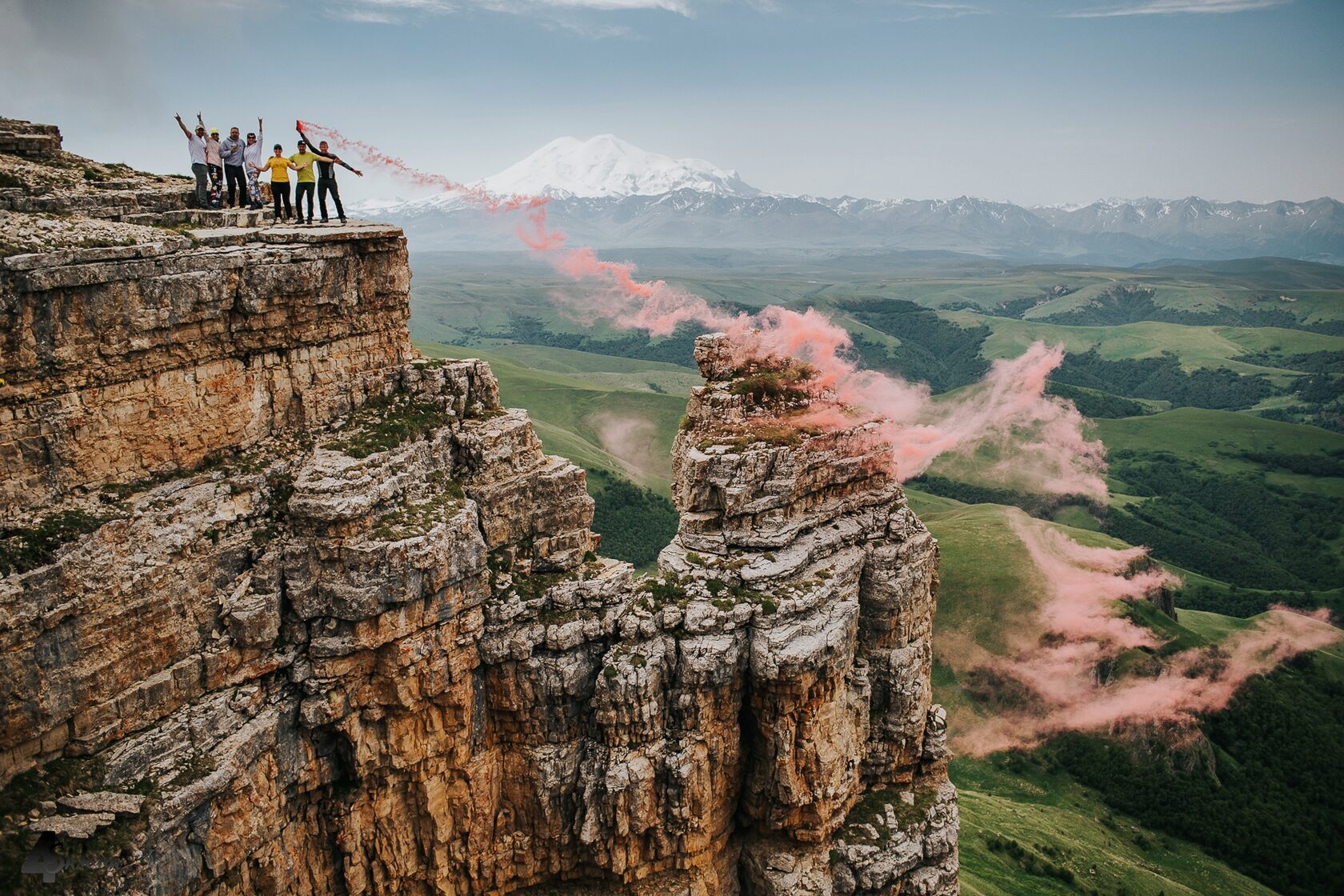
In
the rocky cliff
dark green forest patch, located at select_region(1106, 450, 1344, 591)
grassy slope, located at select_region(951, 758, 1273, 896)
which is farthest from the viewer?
dark green forest patch, located at select_region(1106, 450, 1344, 591)

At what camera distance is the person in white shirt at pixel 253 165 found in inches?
1476

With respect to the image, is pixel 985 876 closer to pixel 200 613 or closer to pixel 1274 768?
pixel 1274 768

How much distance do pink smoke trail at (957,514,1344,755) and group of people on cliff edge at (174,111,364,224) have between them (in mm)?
90298

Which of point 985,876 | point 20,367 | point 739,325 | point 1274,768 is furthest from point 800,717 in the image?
point 1274,768

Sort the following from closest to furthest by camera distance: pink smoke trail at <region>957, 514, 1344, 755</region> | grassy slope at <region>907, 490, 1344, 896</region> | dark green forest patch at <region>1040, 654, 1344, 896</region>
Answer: grassy slope at <region>907, 490, 1344, 896</region> < dark green forest patch at <region>1040, 654, 1344, 896</region> < pink smoke trail at <region>957, 514, 1344, 755</region>

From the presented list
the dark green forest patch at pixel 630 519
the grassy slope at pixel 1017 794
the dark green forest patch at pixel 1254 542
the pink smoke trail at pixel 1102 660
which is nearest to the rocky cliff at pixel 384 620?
the grassy slope at pixel 1017 794

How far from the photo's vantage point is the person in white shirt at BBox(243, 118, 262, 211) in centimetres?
3750

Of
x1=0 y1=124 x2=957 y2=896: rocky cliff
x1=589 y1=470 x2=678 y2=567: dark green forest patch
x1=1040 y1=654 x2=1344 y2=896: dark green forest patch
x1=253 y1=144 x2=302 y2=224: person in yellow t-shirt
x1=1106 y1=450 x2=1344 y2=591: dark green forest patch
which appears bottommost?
x1=1106 y1=450 x2=1344 y2=591: dark green forest patch

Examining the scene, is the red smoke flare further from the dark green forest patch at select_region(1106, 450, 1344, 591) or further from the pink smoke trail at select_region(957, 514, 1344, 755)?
the dark green forest patch at select_region(1106, 450, 1344, 591)

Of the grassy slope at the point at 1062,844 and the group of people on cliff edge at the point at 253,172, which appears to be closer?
the group of people on cliff edge at the point at 253,172

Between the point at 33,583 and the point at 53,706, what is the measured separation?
379 cm

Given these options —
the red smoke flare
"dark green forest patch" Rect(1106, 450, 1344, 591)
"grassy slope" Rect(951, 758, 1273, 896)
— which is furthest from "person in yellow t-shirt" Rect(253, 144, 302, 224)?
"dark green forest patch" Rect(1106, 450, 1344, 591)

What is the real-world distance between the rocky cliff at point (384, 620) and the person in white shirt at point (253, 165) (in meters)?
3.40

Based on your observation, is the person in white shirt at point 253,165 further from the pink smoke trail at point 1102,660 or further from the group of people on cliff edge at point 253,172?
the pink smoke trail at point 1102,660
